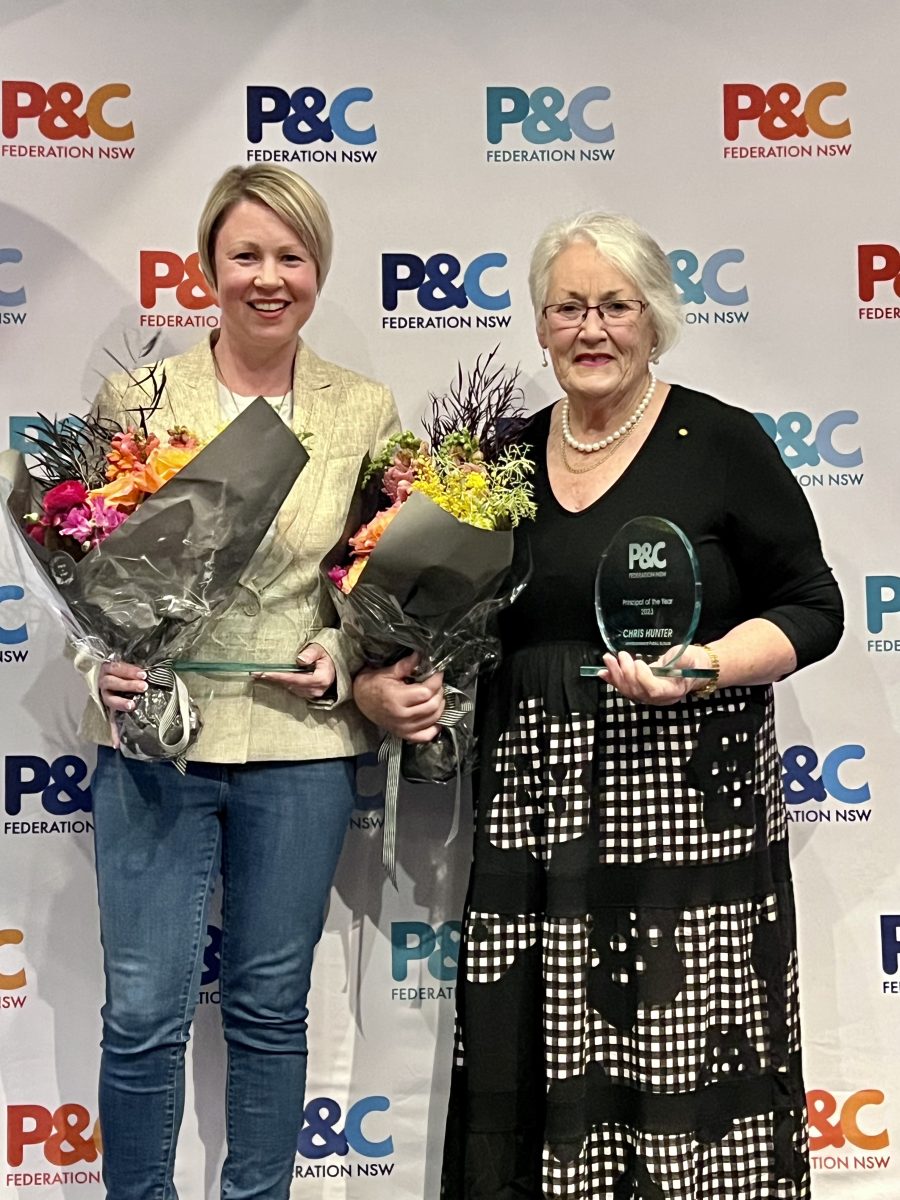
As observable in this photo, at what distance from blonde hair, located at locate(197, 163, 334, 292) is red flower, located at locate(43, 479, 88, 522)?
479mm

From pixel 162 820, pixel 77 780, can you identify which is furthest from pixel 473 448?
pixel 77 780

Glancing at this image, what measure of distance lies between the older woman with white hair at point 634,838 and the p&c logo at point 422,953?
43 cm

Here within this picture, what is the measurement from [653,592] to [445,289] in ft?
3.16

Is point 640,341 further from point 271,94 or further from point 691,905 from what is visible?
point 271,94

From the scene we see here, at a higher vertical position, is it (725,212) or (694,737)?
(725,212)

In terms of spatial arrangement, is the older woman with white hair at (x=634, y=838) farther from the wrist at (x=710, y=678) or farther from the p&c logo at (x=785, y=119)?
the p&c logo at (x=785, y=119)

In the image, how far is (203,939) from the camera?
6.03 feet

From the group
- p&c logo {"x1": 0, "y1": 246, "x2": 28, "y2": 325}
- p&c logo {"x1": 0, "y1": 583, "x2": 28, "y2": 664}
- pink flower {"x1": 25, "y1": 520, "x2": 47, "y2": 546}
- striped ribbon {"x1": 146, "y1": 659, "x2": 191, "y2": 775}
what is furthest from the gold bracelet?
p&c logo {"x1": 0, "y1": 246, "x2": 28, "y2": 325}

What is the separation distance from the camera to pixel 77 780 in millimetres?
2277

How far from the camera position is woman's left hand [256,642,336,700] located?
1.79m

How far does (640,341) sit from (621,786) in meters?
0.70

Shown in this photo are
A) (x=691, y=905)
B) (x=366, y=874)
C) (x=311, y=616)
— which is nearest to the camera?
(x=691, y=905)

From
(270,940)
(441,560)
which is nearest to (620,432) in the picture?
(441,560)

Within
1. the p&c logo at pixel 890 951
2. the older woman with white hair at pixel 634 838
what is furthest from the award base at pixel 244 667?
the p&c logo at pixel 890 951
